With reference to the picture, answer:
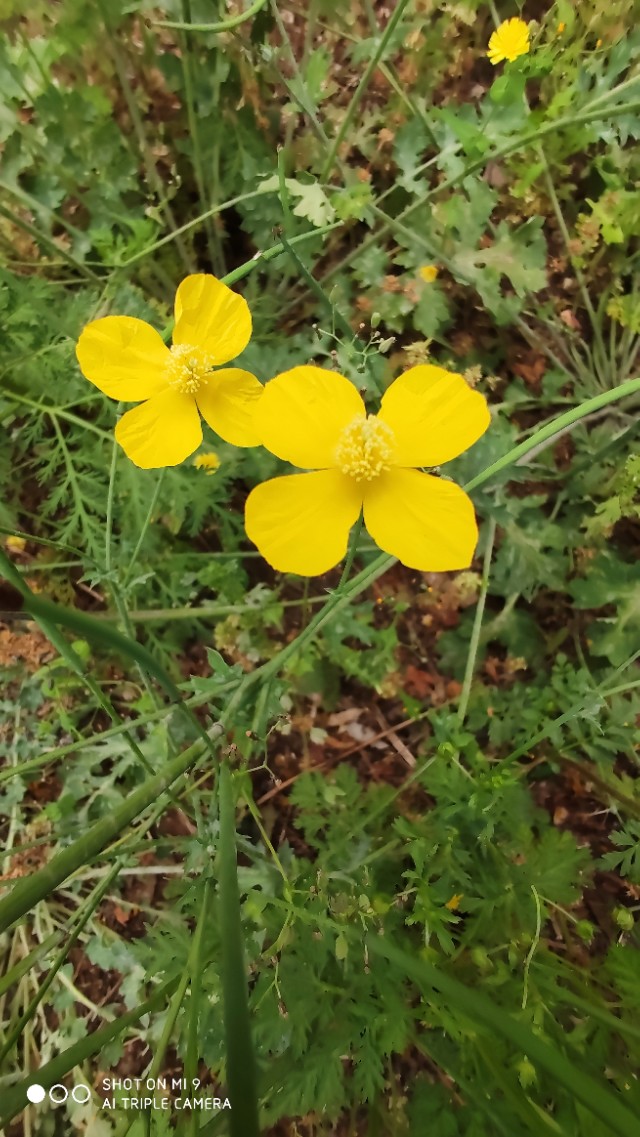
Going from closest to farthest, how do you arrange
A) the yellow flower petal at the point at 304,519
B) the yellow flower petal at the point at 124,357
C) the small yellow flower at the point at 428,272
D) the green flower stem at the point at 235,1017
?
1. the green flower stem at the point at 235,1017
2. the yellow flower petal at the point at 304,519
3. the yellow flower petal at the point at 124,357
4. the small yellow flower at the point at 428,272

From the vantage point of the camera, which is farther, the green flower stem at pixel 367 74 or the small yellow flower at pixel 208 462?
the small yellow flower at pixel 208 462

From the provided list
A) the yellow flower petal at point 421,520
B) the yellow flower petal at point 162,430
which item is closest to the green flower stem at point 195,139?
the yellow flower petal at point 162,430

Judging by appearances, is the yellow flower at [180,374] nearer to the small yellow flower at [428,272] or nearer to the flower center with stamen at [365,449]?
the flower center with stamen at [365,449]

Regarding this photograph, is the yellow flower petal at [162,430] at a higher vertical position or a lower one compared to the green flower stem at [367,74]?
lower

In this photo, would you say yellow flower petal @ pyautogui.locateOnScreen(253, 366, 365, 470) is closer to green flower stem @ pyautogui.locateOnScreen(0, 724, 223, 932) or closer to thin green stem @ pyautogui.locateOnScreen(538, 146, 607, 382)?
green flower stem @ pyautogui.locateOnScreen(0, 724, 223, 932)

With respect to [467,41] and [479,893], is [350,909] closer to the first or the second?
[479,893]

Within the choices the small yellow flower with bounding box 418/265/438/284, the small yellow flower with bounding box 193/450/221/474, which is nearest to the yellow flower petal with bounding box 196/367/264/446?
the small yellow flower with bounding box 193/450/221/474

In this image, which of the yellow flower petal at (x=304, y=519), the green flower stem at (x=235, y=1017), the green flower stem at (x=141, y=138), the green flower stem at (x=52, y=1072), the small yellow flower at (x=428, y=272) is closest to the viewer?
the green flower stem at (x=235, y=1017)
